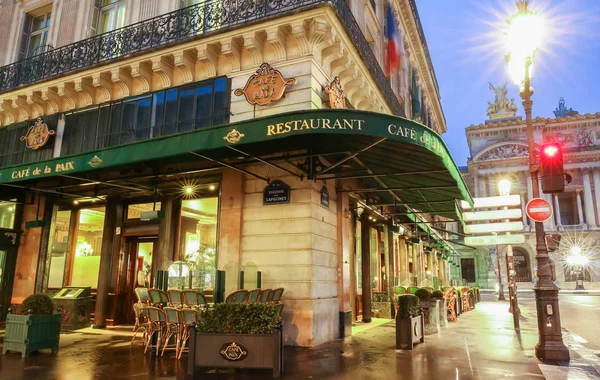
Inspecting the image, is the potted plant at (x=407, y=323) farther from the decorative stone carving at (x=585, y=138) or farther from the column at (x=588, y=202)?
the decorative stone carving at (x=585, y=138)

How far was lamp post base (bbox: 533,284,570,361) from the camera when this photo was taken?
7652mm

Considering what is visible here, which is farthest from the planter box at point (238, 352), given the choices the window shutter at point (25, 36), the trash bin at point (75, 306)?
the window shutter at point (25, 36)

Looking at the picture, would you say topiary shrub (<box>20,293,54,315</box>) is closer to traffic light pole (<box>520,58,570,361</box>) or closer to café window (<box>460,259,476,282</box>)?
traffic light pole (<box>520,58,570,361</box>)

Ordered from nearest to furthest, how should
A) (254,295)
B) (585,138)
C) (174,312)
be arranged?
1. (174,312)
2. (254,295)
3. (585,138)

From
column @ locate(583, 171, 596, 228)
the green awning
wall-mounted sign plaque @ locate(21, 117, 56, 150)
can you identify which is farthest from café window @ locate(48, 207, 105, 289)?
column @ locate(583, 171, 596, 228)

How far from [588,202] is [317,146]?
65.5 meters

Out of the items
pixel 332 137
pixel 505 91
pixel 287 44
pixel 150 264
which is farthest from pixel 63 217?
pixel 505 91

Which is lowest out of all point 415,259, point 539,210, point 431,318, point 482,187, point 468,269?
point 431,318

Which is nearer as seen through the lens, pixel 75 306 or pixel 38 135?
pixel 75 306

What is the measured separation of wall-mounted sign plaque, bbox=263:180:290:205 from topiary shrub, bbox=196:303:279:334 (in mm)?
3460

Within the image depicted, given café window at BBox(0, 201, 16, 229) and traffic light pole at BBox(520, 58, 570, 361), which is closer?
traffic light pole at BBox(520, 58, 570, 361)

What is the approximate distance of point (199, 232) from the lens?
435 inches

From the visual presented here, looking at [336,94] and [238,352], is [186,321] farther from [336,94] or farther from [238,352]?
[336,94]

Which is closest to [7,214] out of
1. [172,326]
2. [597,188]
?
[172,326]
